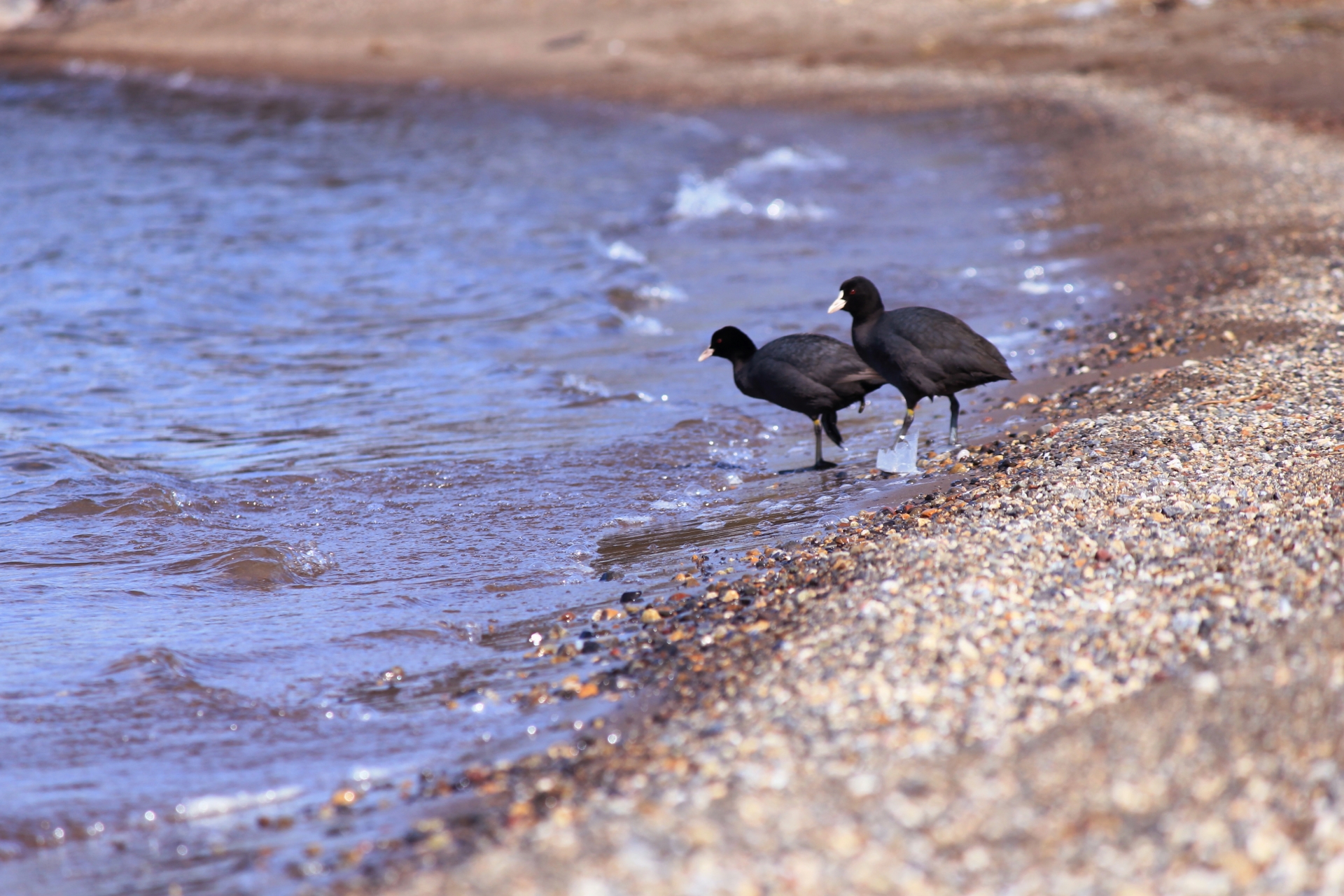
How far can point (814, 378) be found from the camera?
818 cm

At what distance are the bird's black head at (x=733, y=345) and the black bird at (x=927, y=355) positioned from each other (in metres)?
1.01

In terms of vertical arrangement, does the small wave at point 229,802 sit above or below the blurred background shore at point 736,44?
below

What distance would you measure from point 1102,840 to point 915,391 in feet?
15.1

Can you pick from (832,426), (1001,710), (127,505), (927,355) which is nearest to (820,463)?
(832,426)

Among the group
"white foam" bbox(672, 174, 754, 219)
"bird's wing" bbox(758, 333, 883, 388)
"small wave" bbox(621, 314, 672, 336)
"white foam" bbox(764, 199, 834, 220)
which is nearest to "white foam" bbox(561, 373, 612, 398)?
"small wave" bbox(621, 314, 672, 336)

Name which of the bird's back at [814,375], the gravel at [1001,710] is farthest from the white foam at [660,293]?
the gravel at [1001,710]

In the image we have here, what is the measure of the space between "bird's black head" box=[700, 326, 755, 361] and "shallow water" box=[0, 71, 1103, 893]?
2.14ft

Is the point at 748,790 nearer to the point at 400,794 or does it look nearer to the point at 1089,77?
the point at 400,794

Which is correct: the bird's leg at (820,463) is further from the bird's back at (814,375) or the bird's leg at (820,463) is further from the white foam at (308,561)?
the white foam at (308,561)

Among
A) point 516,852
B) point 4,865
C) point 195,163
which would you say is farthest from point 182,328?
point 195,163

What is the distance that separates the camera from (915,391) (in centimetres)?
795

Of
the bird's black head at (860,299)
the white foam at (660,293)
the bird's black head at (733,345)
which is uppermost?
the bird's black head at (860,299)

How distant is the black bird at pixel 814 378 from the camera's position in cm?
817

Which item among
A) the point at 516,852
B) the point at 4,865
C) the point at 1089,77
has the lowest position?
the point at 4,865
